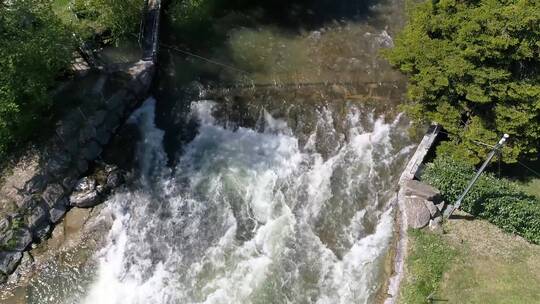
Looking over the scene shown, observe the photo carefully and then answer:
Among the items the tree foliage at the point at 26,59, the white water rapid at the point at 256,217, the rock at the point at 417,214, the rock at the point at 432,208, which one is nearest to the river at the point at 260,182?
the white water rapid at the point at 256,217

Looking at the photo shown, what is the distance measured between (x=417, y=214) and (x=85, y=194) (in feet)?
45.8

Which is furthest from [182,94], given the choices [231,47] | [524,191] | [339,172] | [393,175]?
[524,191]

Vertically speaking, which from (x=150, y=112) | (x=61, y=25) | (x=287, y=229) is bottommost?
(x=287, y=229)

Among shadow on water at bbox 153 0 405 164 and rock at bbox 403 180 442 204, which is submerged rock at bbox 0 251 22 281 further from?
rock at bbox 403 180 442 204

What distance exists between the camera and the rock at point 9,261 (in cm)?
1925

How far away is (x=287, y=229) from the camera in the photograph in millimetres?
20109

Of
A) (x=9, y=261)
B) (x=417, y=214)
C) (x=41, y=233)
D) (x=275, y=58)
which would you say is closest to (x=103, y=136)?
(x=41, y=233)

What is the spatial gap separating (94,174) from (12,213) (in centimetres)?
353

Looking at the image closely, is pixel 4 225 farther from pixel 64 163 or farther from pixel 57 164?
pixel 64 163

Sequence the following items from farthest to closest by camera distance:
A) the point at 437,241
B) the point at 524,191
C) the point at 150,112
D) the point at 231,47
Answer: the point at 231,47, the point at 150,112, the point at 524,191, the point at 437,241

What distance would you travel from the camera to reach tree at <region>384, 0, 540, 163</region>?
60.9 feet

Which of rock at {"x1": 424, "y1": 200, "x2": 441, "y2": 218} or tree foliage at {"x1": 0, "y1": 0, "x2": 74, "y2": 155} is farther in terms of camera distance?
rock at {"x1": 424, "y1": 200, "x2": 441, "y2": 218}

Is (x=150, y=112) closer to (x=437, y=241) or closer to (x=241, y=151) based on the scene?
(x=241, y=151)

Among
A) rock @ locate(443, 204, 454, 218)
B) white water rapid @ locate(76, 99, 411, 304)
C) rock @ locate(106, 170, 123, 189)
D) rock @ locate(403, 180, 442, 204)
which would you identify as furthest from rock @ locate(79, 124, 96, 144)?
rock @ locate(443, 204, 454, 218)
